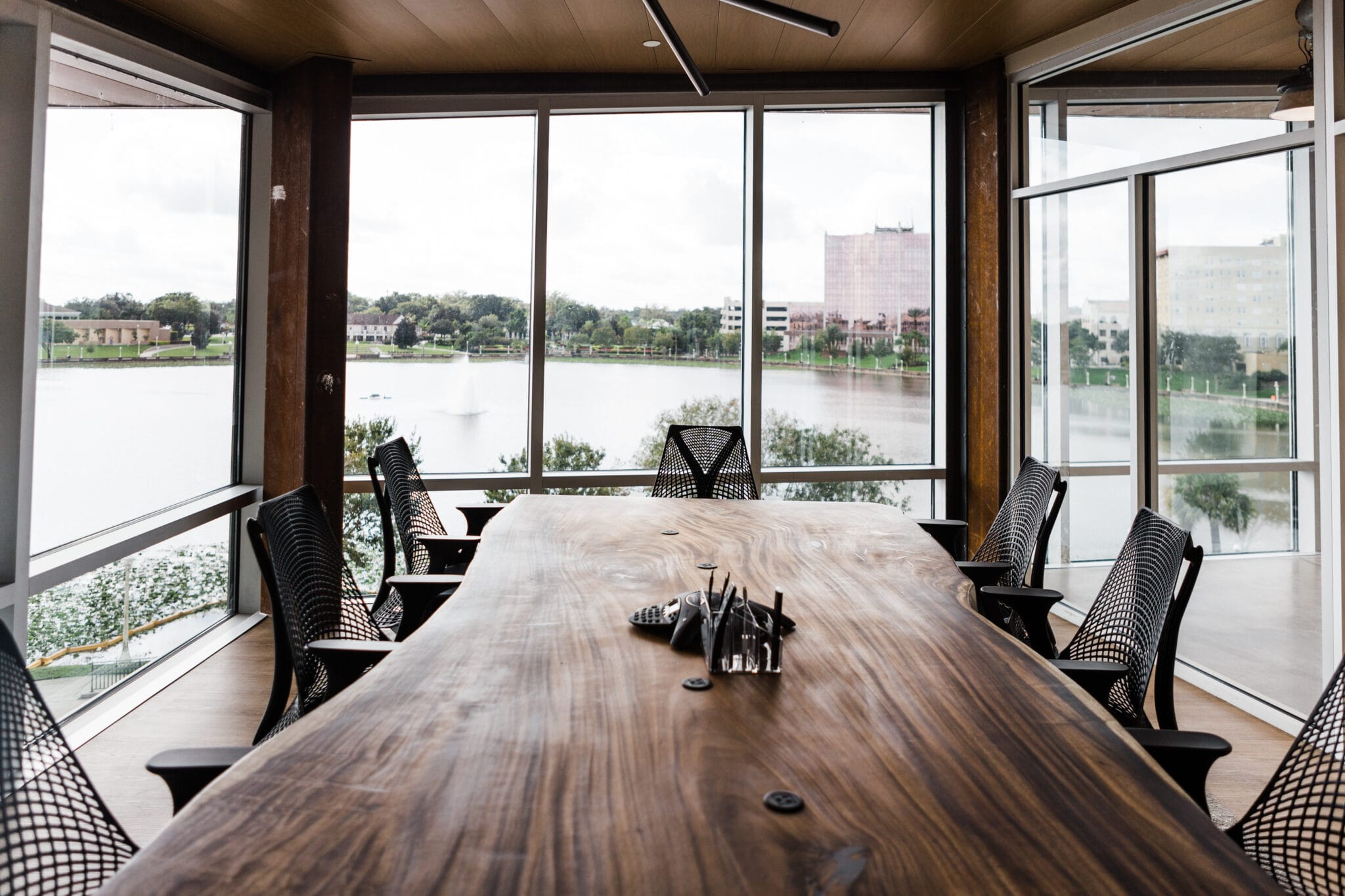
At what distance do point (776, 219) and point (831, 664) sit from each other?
4164 millimetres

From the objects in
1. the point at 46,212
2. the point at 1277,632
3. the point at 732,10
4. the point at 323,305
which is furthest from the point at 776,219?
the point at 46,212

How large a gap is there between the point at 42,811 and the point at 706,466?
343 centimetres

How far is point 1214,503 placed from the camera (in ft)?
13.1

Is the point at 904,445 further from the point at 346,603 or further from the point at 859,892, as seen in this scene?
the point at 859,892

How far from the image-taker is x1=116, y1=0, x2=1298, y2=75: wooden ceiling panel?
13.0ft

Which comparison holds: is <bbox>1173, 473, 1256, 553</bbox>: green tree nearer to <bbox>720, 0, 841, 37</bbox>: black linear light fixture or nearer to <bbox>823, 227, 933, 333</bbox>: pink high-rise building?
<bbox>823, 227, 933, 333</bbox>: pink high-rise building

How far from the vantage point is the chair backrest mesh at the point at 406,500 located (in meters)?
3.32

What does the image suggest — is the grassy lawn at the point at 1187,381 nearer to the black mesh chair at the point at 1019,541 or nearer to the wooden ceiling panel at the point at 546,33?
the black mesh chair at the point at 1019,541

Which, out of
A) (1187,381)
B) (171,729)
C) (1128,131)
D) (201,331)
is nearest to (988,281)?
(1128,131)

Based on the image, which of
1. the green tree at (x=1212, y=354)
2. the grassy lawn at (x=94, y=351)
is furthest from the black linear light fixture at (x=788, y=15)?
the grassy lawn at (x=94, y=351)

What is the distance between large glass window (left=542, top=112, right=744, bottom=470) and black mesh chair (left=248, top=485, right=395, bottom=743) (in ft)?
9.99

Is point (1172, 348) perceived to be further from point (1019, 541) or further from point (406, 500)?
point (406, 500)

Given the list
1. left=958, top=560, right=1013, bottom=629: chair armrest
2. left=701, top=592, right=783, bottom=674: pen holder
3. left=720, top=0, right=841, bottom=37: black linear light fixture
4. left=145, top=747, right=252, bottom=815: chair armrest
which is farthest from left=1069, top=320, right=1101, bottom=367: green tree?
left=145, top=747, right=252, bottom=815: chair armrest

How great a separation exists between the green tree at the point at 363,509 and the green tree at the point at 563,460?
22.3 inches
